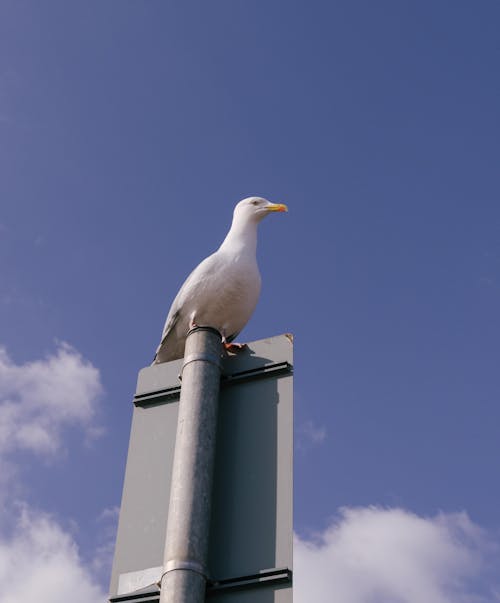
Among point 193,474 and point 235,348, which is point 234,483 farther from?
point 235,348

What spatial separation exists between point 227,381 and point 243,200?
479 centimetres

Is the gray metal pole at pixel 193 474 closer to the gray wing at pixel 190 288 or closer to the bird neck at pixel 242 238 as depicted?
the gray wing at pixel 190 288

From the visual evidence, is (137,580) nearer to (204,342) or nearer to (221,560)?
(221,560)

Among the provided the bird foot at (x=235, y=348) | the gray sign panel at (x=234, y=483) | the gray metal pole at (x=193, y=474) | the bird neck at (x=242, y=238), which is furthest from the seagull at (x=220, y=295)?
the gray metal pole at (x=193, y=474)

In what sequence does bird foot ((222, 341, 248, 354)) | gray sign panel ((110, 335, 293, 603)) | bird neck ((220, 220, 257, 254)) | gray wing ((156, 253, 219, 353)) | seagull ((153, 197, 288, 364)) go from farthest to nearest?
bird neck ((220, 220, 257, 254)) → gray wing ((156, 253, 219, 353)) → seagull ((153, 197, 288, 364)) → bird foot ((222, 341, 248, 354)) → gray sign panel ((110, 335, 293, 603))

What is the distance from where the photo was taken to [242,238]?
22.2ft

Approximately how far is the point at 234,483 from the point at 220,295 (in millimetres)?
2432

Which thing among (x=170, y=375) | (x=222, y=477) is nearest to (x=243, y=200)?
(x=170, y=375)

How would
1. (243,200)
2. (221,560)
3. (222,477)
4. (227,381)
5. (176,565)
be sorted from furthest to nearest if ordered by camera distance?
(243,200) → (227,381) → (222,477) → (221,560) → (176,565)

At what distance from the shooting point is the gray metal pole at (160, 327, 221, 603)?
8.68ft

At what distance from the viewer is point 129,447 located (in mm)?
3371

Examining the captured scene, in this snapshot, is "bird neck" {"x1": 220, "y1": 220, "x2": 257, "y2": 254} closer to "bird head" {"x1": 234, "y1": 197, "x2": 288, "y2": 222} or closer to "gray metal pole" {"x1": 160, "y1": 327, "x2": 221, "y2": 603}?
"bird head" {"x1": 234, "y1": 197, "x2": 288, "y2": 222}

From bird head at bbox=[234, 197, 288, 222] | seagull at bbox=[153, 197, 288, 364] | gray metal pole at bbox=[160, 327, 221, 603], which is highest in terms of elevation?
bird head at bbox=[234, 197, 288, 222]

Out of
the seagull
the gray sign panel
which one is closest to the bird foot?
the gray sign panel
